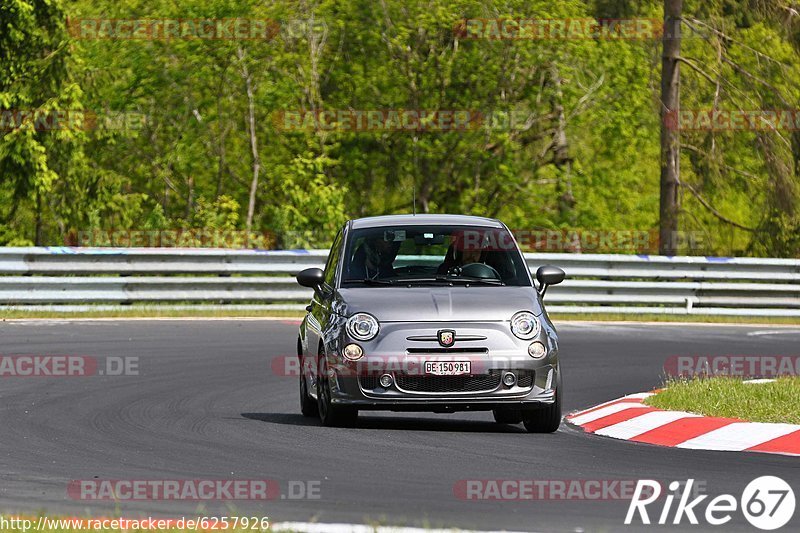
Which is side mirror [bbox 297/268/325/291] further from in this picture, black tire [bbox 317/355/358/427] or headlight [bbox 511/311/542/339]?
headlight [bbox 511/311/542/339]

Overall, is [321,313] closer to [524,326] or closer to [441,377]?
[441,377]

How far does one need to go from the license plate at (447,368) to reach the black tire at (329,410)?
2.57 feet

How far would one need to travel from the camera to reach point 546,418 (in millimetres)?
11797

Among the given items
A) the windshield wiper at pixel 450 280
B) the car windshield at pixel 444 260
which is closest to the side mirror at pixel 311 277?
the car windshield at pixel 444 260

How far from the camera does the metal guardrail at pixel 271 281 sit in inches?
894

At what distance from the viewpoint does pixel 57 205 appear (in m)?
30.7

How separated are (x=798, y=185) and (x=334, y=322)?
69.3 feet

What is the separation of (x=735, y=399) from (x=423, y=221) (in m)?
2.86

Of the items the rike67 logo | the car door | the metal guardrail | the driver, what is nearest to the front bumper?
the car door

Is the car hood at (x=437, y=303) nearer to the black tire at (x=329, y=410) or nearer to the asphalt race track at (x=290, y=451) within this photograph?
the black tire at (x=329, y=410)

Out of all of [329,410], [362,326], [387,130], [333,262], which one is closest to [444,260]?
[333,262]

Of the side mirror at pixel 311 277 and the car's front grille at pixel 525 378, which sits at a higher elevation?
the side mirror at pixel 311 277

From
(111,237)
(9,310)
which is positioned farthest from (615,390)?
(111,237)

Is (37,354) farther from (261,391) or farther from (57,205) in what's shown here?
(57,205)
